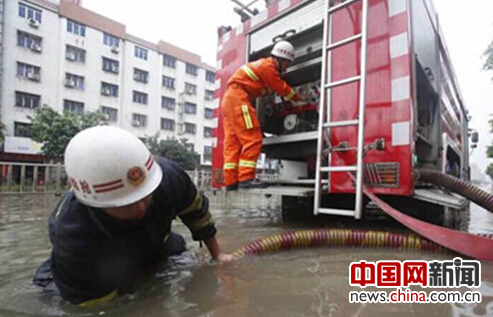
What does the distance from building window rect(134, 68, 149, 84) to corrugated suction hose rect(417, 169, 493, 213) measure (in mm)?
28336

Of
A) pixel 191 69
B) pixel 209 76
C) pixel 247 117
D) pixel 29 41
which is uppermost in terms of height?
pixel 191 69

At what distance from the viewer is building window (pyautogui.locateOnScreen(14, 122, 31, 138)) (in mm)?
21686

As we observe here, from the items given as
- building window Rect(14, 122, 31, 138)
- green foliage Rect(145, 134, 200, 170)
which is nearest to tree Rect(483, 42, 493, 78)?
green foliage Rect(145, 134, 200, 170)

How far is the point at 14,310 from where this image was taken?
5.34 ft

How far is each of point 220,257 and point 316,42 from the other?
2617mm

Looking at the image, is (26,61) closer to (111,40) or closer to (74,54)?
(74,54)

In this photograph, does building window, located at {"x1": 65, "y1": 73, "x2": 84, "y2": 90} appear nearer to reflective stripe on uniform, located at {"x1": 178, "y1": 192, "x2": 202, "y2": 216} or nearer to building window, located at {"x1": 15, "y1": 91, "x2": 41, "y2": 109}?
building window, located at {"x1": 15, "y1": 91, "x2": 41, "y2": 109}

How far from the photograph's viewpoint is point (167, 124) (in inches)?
1236

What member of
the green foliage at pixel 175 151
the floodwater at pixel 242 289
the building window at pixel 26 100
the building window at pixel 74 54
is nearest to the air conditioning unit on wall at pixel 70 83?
the building window at pixel 74 54

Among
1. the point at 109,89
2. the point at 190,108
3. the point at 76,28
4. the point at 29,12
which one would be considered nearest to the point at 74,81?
the point at 109,89

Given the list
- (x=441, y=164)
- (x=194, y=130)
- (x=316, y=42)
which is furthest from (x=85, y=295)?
(x=194, y=130)

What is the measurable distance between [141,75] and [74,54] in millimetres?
5581

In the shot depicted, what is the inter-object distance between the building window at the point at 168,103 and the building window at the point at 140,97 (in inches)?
70.3

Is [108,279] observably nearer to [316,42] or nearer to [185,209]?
[185,209]
